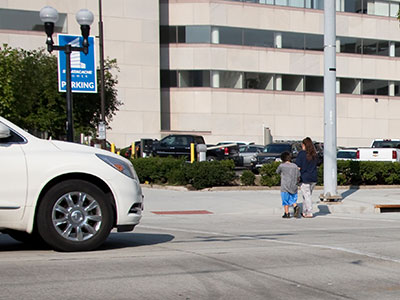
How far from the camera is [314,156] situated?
49.2ft

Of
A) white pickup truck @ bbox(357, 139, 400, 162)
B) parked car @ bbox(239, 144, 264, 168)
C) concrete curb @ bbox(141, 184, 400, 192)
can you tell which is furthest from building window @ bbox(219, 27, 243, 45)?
concrete curb @ bbox(141, 184, 400, 192)

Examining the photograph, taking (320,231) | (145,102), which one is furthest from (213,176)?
(145,102)

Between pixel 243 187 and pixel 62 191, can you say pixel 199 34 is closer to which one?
pixel 243 187

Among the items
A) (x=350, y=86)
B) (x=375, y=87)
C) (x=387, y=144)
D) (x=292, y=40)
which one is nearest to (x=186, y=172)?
(x=387, y=144)

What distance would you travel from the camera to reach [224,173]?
2167 cm

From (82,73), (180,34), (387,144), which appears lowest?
(387,144)

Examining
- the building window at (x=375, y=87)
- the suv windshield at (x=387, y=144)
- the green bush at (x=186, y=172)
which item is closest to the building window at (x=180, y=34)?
the building window at (x=375, y=87)

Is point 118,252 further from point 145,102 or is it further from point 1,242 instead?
point 145,102

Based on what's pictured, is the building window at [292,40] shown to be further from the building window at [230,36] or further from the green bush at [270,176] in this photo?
the green bush at [270,176]

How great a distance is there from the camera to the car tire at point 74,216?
25.7 ft

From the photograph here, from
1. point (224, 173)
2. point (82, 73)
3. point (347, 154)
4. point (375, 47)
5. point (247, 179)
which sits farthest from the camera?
point (375, 47)

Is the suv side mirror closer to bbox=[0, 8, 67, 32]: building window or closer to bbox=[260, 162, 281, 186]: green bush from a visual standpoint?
bbox=[260, 162, 281, 186]: green bush

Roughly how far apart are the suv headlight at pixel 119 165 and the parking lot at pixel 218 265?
1.01 m

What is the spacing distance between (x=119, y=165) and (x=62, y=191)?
82 centimetres
